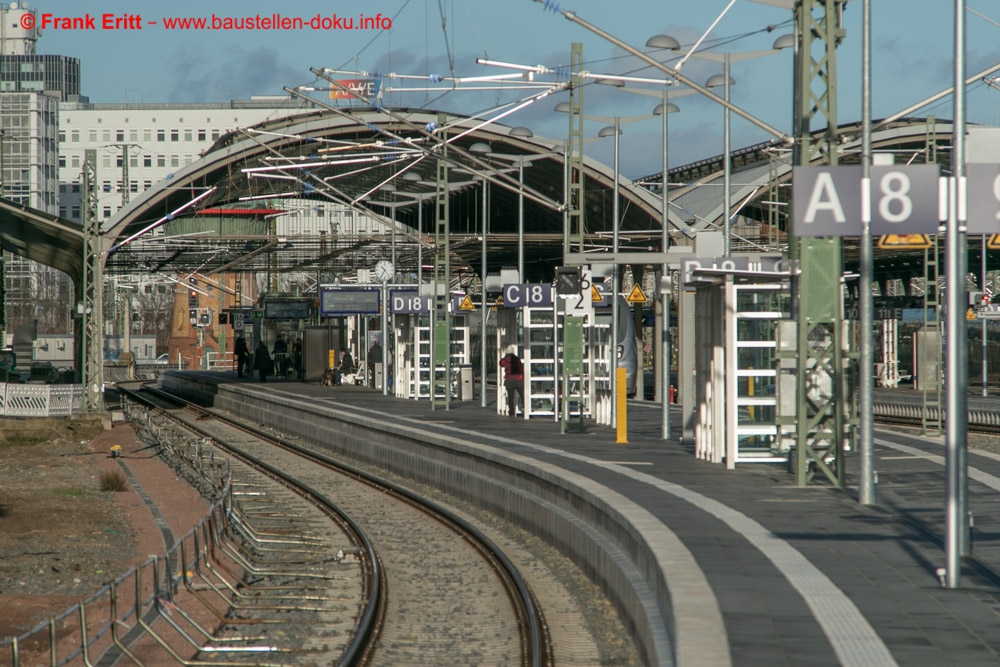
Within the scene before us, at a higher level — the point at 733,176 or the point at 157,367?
the point at 733,176

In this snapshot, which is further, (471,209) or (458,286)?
(458,286)

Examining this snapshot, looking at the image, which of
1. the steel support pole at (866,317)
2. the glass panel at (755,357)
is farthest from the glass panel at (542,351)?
the steel support pole at (866,317)

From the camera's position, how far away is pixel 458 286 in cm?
7406

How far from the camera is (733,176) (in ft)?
190

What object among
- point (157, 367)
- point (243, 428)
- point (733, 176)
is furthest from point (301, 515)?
point (157, 367)

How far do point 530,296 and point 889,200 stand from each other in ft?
60.7

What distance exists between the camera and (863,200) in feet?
39.7

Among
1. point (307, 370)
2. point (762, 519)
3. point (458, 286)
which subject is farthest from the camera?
point (458, 286)

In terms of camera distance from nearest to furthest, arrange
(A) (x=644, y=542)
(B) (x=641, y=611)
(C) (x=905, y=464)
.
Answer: (B) (x=641, y=611) < (A) (x=644, y=542) < (C) (x=905, y=464)

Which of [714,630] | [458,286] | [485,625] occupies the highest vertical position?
[458,286]

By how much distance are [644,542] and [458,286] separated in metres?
63.2

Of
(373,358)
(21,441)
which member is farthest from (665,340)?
(373,358)

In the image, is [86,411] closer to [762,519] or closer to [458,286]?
[762,519]

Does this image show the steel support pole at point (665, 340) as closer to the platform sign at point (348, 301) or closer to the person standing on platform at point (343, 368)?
the platform sign at point (348, 301)
